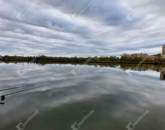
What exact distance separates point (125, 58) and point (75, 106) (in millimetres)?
77301

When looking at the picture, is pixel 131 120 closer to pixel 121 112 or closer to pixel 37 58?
pixel 121 112

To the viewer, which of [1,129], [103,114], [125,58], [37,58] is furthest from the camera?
[37,58]

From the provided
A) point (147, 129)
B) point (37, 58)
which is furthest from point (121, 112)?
point (37, 58)

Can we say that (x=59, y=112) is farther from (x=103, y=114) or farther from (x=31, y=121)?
(x=103, y=114)

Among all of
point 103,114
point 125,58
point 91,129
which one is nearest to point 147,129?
point 103,114

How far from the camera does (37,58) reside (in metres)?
80.2

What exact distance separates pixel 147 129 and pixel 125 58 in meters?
77.5

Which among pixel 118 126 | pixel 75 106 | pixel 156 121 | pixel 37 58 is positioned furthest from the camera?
pixel 37 58

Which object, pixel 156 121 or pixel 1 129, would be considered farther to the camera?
pixel 156 121

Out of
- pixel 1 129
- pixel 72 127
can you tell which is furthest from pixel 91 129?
pixel 1 129

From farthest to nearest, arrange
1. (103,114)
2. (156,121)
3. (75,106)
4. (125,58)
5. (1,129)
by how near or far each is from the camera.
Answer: (125,58) < (75,106) < (103,114) < (156,121) < (1,129)

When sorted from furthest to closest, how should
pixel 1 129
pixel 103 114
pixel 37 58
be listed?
1. pixel 37 58
2. pixel 103 114
3. pixel 1 129

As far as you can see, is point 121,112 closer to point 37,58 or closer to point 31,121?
point 31,121

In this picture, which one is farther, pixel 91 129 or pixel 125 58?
pixel 125 58
